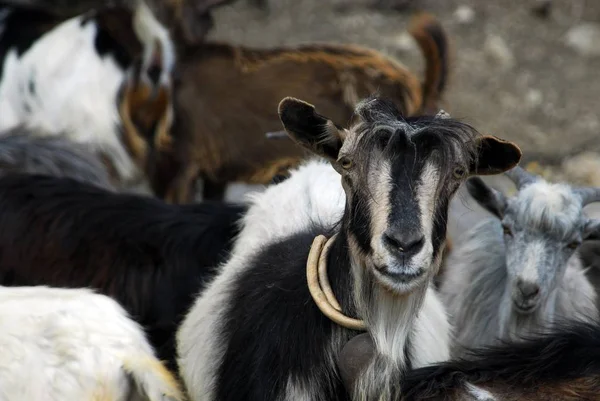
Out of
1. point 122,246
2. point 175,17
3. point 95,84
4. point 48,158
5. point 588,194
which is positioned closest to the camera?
point 588,194

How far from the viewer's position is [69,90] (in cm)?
646

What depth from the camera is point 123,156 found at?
631 cm

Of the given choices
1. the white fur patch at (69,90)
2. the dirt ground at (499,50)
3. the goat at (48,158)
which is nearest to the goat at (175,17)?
the white fur patch at (69,90)

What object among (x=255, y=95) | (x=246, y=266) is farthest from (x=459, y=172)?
(x=255, y=95)

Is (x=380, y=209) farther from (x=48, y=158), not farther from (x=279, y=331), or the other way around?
(x=48, y=158)

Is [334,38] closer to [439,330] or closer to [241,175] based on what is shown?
[241,175]

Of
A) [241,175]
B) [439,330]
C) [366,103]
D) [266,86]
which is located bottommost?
[241,175]

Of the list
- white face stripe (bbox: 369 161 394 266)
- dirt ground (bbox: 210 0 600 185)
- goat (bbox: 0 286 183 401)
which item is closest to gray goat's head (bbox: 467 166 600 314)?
white face stripe (bbox: 369 161 394 266)

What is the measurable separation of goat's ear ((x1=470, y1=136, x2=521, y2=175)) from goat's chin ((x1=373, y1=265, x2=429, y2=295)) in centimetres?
46

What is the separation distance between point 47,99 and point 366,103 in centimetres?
361

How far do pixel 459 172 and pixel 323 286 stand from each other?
0.54 m

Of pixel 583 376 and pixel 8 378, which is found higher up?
pixel 583 376

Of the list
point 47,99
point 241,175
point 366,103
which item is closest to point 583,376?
point 366,103

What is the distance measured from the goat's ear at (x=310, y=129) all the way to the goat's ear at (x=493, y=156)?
427 mm
